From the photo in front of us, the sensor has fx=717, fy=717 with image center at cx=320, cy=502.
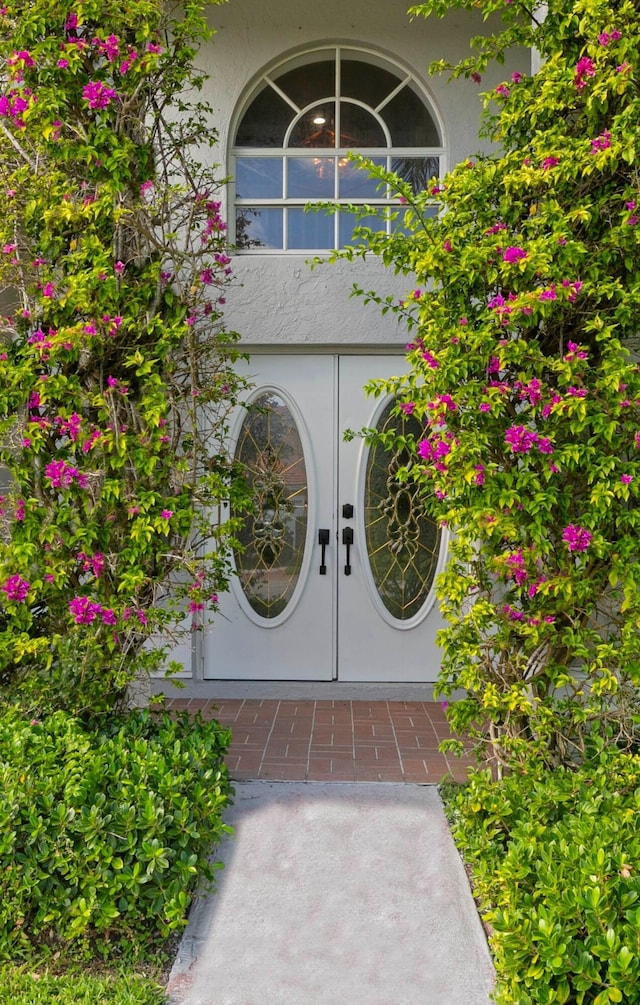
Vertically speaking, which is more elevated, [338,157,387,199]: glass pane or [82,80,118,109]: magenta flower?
[338,157,387,199]: glass pane

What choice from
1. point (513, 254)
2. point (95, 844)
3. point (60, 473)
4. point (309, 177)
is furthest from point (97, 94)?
point (95, 844)

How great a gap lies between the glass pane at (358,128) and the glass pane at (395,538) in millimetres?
2131

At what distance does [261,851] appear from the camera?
331 centimetres

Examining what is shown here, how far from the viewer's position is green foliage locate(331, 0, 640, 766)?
300 cm

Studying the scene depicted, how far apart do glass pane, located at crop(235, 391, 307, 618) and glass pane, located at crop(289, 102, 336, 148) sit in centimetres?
195

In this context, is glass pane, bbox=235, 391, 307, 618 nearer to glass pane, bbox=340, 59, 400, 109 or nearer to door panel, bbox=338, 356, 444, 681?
door panel, bbox=338, 356, 444, 681

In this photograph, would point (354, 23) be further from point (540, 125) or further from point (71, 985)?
point (71, 985)

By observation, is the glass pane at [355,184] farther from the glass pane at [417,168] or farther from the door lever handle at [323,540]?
the door lever handle at [323,540]

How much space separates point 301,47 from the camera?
5.36m

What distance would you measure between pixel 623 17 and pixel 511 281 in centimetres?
113

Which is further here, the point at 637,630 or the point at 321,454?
the point at 321,454

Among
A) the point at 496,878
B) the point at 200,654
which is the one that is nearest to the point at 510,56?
the point at 200,654

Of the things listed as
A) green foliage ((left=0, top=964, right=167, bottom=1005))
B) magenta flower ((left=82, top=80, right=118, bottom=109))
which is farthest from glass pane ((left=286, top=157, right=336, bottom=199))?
green foliage ((left=0, top=964, right=167, bottom=1005))

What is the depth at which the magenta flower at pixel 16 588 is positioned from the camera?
3.34m
